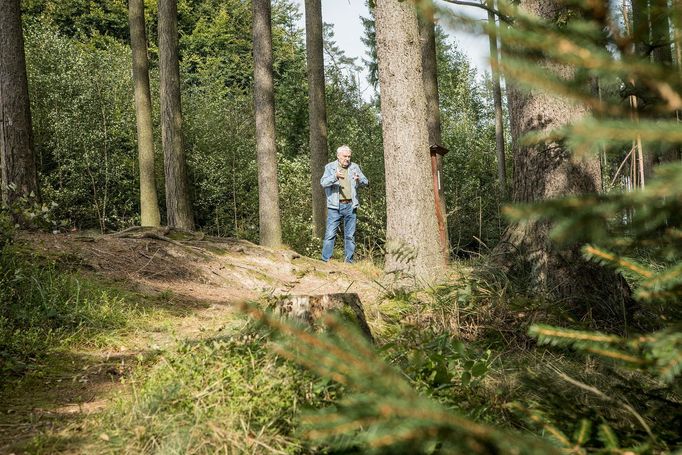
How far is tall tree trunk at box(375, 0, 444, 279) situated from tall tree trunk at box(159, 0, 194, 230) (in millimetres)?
7414

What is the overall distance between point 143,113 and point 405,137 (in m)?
9.54

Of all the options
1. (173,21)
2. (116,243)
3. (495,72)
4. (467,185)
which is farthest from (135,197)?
(495,72)

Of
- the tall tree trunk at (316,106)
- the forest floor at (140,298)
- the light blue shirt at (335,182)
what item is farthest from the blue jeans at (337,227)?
the tall tree trunk at (316,106)

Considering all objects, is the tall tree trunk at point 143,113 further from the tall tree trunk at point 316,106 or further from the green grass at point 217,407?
the green grass at point 217,407

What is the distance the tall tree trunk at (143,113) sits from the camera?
1482 centimetres

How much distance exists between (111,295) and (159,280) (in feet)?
4.10

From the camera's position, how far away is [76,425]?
10.8 ft

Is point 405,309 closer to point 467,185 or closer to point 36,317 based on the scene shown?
point 36,317

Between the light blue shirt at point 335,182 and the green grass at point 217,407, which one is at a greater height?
the light blue shirt at point 335,182

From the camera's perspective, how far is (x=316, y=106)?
14.8 meters

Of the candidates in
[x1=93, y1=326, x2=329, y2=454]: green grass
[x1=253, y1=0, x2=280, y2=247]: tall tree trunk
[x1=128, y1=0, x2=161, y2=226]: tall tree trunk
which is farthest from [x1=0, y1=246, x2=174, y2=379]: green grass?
[x1=128, y1=0, x2=161, y2=226]: tall tree trunk

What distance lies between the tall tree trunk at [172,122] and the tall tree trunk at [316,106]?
2.79 m

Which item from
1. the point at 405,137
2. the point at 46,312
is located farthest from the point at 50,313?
the point at 405,137

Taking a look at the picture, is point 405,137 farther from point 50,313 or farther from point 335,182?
point 335,182
